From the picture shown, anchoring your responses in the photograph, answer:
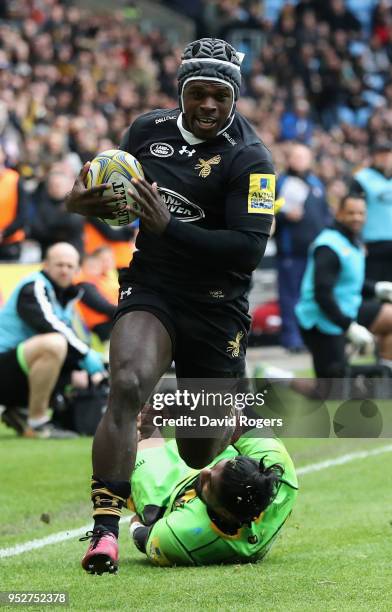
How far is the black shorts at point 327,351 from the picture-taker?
12.6 meters

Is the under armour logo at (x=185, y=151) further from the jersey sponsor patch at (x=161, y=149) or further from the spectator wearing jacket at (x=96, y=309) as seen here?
the spectator wearing jacket at (x=96, y=309)

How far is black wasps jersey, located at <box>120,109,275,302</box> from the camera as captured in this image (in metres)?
5.82

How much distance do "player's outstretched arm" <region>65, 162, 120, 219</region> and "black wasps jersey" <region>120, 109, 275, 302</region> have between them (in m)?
0.23

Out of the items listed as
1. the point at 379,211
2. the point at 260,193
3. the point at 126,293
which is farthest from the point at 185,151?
the point at 379,211

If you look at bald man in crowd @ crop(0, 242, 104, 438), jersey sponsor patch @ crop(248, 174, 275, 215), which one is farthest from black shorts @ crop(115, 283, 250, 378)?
bald man in crowd @ crop(0, 242, 104, 438)

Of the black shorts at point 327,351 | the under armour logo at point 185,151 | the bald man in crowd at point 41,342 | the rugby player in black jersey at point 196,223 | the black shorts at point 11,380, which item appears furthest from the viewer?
the black shorts at point 327,351

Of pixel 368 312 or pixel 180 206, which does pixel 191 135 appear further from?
pixel 368 312

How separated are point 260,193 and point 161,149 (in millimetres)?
510

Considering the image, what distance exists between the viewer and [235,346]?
6.07 m

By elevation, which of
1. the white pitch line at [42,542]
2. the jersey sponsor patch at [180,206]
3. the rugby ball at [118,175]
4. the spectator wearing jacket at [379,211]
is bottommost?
the white pitch line at [42,542]

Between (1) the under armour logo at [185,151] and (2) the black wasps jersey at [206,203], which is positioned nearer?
(2) the black wasps jersey at [206,203]

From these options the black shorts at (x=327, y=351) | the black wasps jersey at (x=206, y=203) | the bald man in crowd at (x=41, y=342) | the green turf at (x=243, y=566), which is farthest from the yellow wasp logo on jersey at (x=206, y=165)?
the black shorts at (x=327, y=351)

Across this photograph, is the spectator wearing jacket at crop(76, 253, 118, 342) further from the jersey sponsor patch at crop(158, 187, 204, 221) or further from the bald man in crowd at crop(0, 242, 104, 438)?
the jersey sponsor patch at crop(158, 187, 204, 221)

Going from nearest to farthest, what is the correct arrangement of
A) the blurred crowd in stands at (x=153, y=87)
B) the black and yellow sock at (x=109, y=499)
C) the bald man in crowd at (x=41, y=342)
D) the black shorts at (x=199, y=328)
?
1. the black and yellow sock at (x=109, y=499)
2. the black shorts at (x=199, y=328)
3. the bald man in crowd at (x=41, y=342)
4. the blurred crowd in stands at (x=153, y=87)
